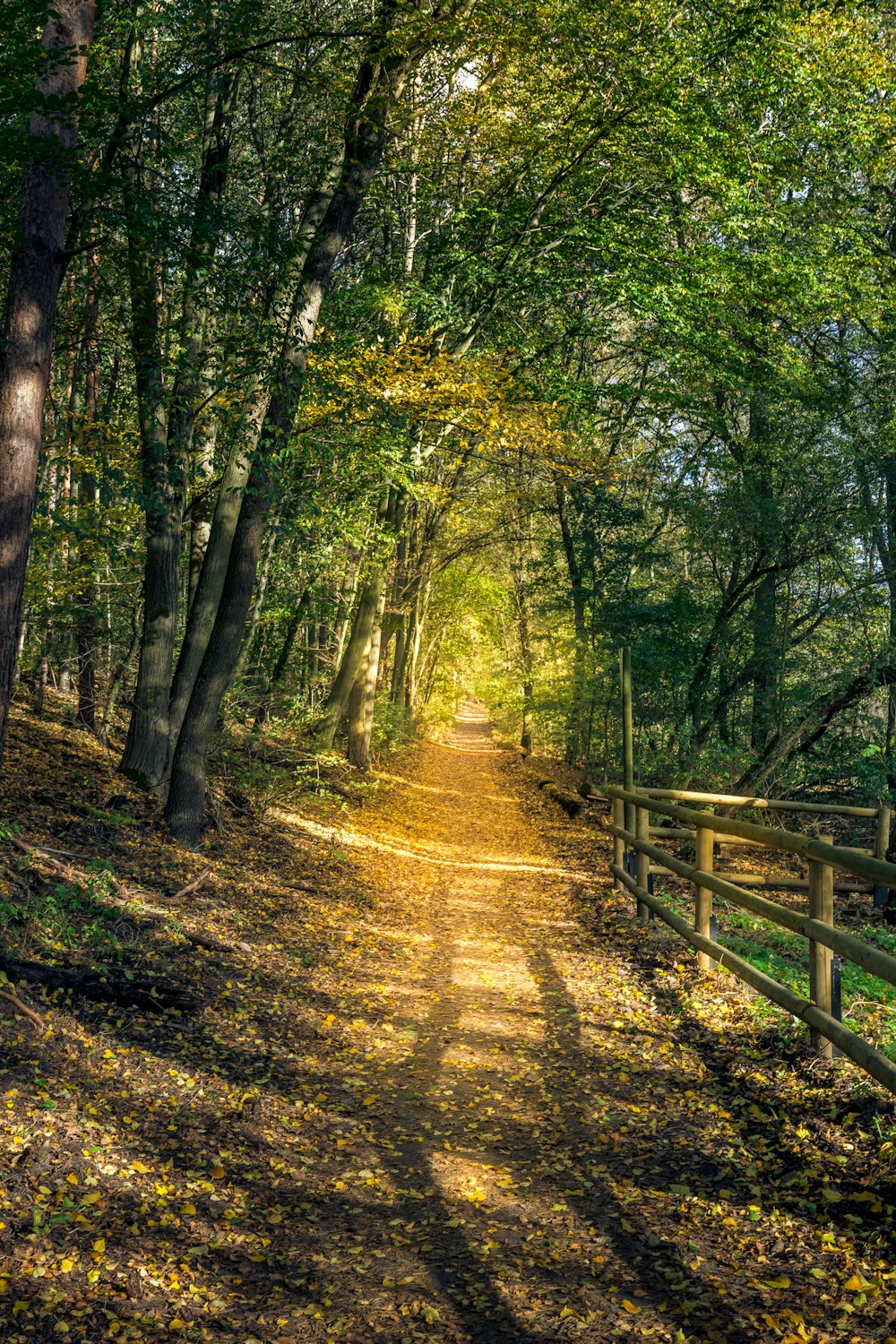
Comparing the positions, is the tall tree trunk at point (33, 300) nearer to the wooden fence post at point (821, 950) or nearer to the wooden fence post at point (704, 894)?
the wooden fence post at point (821, 950)

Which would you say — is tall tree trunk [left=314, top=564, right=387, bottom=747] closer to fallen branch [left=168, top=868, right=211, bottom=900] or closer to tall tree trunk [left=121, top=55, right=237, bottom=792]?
tall tree trunk [left=121, top=55, right=237, bottom=792]

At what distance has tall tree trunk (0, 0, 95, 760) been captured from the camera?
595cm

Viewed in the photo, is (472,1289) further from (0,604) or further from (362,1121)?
(0,604)

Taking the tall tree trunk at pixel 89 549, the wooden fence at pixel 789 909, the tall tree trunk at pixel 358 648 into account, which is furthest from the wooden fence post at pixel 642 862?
the tall tree trunk at pixel 358 648

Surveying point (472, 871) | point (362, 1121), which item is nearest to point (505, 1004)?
point (362, 1121)

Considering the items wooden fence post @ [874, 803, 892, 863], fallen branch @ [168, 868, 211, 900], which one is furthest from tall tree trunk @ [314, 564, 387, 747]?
wooden fence post @ [874, 803, 892, 863]

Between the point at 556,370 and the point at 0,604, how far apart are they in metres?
12.1

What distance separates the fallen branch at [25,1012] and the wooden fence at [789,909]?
412cm

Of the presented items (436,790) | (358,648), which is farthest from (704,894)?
(436,790)

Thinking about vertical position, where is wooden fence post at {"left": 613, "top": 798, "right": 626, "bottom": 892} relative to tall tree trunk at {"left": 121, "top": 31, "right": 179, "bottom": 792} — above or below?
below

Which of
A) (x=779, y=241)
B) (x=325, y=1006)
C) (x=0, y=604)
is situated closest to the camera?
(x=0, y=604)

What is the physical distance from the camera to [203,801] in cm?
1078

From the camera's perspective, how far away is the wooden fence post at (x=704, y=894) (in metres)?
7.60

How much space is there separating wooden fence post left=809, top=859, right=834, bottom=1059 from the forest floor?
40 centimetres
